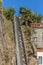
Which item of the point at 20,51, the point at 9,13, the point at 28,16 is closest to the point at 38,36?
the point at 28,16

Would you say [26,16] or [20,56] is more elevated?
[26,16]

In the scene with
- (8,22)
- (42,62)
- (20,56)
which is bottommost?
(42,62)

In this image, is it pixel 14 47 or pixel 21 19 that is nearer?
pixel 14 47

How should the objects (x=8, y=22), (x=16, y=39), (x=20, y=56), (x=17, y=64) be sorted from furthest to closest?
(x=8, y=22) → (x=16, y=39) → (x=20, y=56) → (x=17, y=64)

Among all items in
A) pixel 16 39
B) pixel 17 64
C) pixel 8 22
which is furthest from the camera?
pixel 8 22

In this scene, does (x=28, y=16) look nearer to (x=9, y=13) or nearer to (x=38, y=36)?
(x=38, y=36)

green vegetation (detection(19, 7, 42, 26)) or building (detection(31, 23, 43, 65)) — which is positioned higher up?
green vegetation (detection(19, 7, 42, 26))

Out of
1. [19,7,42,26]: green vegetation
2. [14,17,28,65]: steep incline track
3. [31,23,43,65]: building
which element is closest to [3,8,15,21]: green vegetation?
[19,7,42,26]: green vegetation

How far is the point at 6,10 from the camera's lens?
25656mm

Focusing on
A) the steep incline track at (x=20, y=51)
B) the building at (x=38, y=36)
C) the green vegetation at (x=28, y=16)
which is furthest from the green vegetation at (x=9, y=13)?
the steep incline track at (x=20, y=51)

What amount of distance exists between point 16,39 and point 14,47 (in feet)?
3.00

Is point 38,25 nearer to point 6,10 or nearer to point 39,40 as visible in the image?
point 39,40

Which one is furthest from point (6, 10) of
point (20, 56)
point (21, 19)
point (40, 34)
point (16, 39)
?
point (20, 56)

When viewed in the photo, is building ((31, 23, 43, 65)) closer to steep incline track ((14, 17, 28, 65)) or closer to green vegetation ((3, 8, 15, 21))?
green vegetation ((3, 8, 15, 21))
